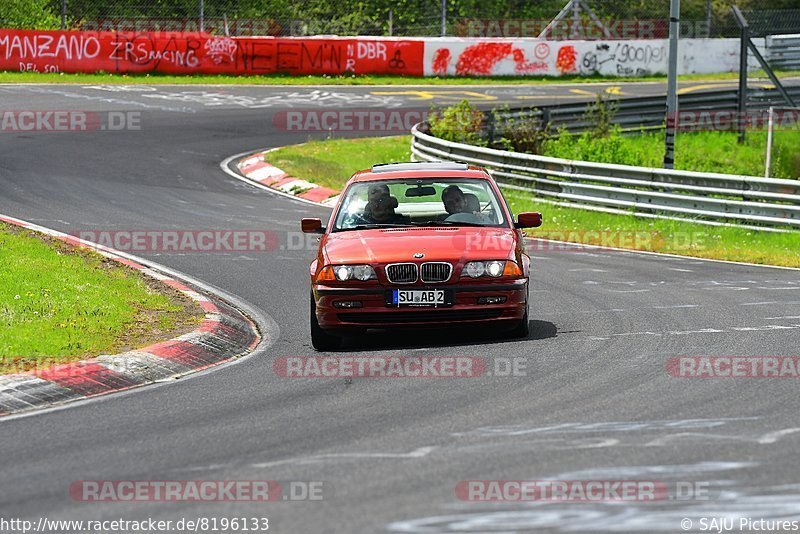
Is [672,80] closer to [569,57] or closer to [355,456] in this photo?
[355,456]

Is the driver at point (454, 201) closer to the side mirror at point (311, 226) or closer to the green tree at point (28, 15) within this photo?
the side mirror at point (311, 226)

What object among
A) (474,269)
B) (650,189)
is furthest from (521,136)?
(474,269)

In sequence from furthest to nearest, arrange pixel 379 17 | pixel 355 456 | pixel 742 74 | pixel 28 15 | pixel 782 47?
pixel 379 17
pixel 28 15
pixel 782 47
pixel 742 74
pixel 355 456

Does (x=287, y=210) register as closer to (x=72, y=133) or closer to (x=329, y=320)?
(x=72, y=133)

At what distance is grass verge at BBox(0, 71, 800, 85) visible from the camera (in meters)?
38.6

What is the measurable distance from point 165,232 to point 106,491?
12848mm

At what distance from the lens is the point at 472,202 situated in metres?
12.0

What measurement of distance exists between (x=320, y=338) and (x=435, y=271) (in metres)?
1.19

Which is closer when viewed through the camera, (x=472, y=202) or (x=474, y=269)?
(x=474, y=269)

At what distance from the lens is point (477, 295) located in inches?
423

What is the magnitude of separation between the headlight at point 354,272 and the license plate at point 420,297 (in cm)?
29

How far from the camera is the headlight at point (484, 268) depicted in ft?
35.4

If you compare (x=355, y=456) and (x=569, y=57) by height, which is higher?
(x=569, y=57)

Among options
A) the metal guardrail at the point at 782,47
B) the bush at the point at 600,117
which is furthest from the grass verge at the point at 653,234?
the metal guardrail at the point at 782,47
